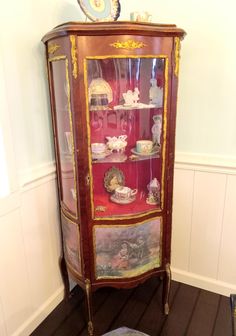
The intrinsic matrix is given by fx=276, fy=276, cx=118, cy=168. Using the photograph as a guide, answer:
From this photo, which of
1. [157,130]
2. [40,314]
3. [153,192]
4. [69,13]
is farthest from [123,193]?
[69,13]

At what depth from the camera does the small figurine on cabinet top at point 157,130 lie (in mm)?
1499

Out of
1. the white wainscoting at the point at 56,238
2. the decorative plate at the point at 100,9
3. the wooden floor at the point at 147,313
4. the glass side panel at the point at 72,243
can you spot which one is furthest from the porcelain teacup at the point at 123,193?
the decorative plate at the point at 100,9

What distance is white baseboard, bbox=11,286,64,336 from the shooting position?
161cm

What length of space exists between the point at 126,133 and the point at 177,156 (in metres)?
0.45

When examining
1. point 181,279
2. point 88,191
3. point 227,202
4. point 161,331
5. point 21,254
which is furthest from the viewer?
point 181,279

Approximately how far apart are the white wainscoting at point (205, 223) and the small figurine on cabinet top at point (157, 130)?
36 centimetres

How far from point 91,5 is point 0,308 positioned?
1.62m

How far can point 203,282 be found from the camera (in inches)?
78.6

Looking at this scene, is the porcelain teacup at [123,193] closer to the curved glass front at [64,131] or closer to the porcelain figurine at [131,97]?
→ the curved glass front at [64,131]

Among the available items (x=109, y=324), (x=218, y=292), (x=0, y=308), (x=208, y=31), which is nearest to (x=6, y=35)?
(x=208, y=31)

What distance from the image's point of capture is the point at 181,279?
208cm

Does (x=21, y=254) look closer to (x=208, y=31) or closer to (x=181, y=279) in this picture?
(x=181, y=279)

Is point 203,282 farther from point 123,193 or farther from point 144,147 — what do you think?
point 144,147

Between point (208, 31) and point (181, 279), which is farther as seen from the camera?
point (181, 279)
